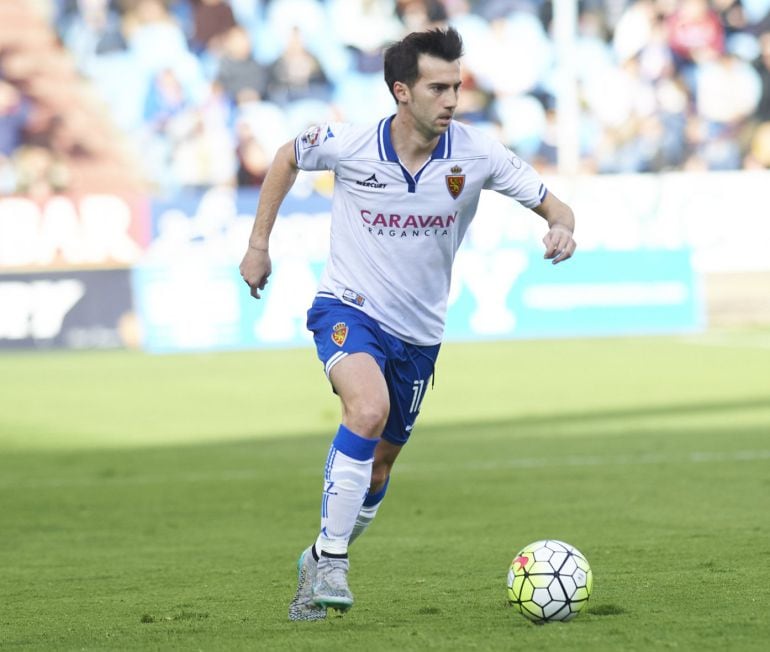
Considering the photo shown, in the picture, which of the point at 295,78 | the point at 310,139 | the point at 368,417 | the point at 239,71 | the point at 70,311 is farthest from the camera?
the point at 295,78

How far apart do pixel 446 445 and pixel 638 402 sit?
299 cm

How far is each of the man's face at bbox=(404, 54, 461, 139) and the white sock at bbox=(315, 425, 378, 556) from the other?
1.18m

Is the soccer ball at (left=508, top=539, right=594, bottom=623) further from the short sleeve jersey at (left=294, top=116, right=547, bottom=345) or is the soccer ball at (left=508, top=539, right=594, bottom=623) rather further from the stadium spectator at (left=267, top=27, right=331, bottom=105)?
the stadium spectator at (left=267, top=27, right=331, bottom=105)

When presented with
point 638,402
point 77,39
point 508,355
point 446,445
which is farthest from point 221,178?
point 446,445

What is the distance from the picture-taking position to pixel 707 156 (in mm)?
24656

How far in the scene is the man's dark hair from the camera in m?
5.25

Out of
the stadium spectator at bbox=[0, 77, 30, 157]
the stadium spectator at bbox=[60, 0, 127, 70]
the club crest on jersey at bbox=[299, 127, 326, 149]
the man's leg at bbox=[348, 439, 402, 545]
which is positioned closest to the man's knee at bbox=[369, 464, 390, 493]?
the man's leg at bbox=[348, 439, 402, 545]

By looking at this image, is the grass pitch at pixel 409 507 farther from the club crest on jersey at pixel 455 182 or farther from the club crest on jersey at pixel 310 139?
the club crest on jersey at pixel 310 139

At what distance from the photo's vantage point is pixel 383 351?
17.7 ft

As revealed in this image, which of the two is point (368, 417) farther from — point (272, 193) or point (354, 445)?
point (272, 193)

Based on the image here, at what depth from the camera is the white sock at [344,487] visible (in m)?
5.02

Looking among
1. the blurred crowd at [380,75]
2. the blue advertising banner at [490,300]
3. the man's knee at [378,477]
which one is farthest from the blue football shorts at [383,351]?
the blurred crowd at [380,75]

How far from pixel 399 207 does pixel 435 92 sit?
1.50 feet

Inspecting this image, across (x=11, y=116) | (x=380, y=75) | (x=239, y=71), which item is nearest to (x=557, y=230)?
(x=239, y=71)
